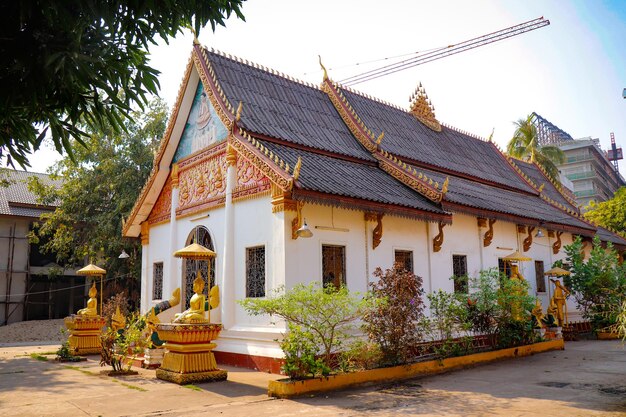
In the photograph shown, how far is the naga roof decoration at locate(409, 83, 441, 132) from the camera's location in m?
19.1

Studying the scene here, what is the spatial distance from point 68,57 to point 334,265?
7.64 meters

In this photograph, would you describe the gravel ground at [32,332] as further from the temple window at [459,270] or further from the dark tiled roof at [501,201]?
the dark tiled roof at [501,201]

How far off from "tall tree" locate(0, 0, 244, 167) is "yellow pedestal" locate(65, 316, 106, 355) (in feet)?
33.1

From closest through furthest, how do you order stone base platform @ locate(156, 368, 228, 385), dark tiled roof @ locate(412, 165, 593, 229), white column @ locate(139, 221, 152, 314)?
stone base platform @ locate(156, 368, 228, 385) → dark tiled roof @ locate(412, 165, 593, 229) → white column @ locate(139, 221, 152, 314)

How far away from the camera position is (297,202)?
33.6 ft

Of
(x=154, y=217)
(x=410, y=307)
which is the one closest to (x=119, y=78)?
(x=410, y=307)

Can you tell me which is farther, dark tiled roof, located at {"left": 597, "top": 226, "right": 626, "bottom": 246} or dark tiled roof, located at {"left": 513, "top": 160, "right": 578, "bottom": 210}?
dark tiled roof, located at {"left": 513, "top": 160, "right": 578, "bottom": 210}

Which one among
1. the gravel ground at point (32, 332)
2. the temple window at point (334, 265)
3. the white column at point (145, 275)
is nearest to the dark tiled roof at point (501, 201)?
the temple window at point (334, 265)

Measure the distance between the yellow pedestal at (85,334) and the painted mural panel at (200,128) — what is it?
4.90 metres

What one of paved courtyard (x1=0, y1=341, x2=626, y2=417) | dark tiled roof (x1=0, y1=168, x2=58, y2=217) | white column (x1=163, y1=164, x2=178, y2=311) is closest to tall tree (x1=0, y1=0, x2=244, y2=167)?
paved courtyard (x1=0, y1=341, x2=626, y2=417)

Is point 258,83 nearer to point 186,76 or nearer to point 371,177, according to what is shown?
point 186,76

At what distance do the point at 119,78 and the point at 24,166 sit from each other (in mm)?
1181

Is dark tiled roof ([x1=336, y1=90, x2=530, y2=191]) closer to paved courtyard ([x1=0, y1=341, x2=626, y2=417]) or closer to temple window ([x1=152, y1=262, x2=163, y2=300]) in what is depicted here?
temple window ([x1=152, y1=262, x2=163, y2=300])

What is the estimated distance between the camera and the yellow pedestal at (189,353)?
9.05 m
